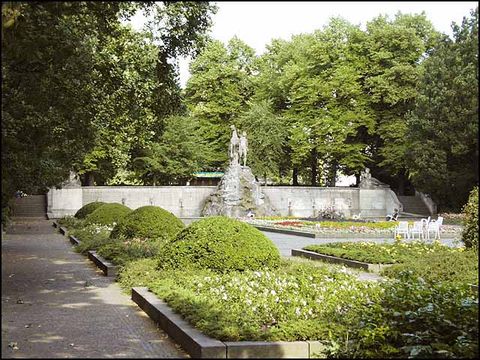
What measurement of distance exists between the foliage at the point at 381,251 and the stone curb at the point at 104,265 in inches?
232

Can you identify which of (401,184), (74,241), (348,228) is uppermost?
(401,184)

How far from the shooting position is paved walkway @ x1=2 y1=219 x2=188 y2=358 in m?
6.93

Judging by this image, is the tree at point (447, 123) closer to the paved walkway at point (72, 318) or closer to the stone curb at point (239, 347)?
the paved walkway at point (72, 318)

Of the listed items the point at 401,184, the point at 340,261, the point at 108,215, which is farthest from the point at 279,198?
the point at 340,261

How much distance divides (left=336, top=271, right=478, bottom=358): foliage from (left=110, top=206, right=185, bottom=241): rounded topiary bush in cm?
1064

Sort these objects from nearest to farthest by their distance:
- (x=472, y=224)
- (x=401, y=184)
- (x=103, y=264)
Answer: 1. (x=103, y=264)
2. (x=472, y=224)
3. (x=401, y=184)

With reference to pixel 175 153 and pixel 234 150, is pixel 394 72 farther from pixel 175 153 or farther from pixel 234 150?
pixel 175 153

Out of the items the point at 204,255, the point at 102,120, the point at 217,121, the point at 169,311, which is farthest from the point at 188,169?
the point at 169,311

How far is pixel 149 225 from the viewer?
17922mm

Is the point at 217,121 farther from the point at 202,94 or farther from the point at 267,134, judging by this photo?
the point at 267,134

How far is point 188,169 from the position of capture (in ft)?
172

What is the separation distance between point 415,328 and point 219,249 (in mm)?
5673

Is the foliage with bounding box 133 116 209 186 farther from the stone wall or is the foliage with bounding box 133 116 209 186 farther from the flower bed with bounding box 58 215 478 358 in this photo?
the flower bed with bounding box 58 215 478 358

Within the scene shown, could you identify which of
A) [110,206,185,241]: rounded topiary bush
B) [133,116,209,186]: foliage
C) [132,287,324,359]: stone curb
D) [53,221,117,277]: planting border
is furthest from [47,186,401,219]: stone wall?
[132,287,324,359]: stone curb
